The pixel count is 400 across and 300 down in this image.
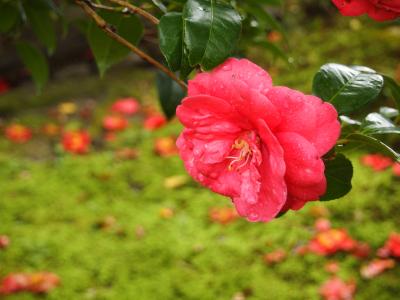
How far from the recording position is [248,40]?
1033mm

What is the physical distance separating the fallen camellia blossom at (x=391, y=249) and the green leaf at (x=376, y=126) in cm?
149

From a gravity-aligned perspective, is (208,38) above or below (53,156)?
above

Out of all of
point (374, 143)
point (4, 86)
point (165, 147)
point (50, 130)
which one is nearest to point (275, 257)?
point (165, 147)

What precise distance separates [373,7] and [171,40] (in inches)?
10.0

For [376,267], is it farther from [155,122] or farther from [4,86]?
[4,86]

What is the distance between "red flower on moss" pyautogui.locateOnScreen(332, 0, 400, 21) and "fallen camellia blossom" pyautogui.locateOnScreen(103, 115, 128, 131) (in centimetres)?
282

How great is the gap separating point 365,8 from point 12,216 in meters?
2.20

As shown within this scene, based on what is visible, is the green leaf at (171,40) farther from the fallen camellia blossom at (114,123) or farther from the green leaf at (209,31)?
the fallen camellia blossom at (114,123)

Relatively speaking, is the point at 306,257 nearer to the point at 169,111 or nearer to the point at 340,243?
the point at 340,243

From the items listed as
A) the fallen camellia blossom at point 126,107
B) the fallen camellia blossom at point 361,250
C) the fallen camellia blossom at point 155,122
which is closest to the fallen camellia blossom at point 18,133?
the fallen camellia blossom at point 126,107

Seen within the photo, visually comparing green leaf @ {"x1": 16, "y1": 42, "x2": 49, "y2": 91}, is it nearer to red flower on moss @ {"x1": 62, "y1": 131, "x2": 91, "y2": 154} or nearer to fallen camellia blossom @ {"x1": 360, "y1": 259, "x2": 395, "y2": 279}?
fallen camellia blossom @ {"x1": 360, "y1": 259, "x2": 395, "y2": 279}

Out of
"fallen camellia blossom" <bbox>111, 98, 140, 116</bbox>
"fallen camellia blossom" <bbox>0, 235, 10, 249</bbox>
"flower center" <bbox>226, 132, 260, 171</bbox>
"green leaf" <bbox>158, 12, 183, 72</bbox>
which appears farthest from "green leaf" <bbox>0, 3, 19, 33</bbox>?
"fallen camellia blossom" <bbox>111, 98, 140, 116</bbox>

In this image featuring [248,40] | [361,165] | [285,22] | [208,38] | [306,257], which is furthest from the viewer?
[285,22]

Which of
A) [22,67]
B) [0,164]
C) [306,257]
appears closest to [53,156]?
[0,164]
